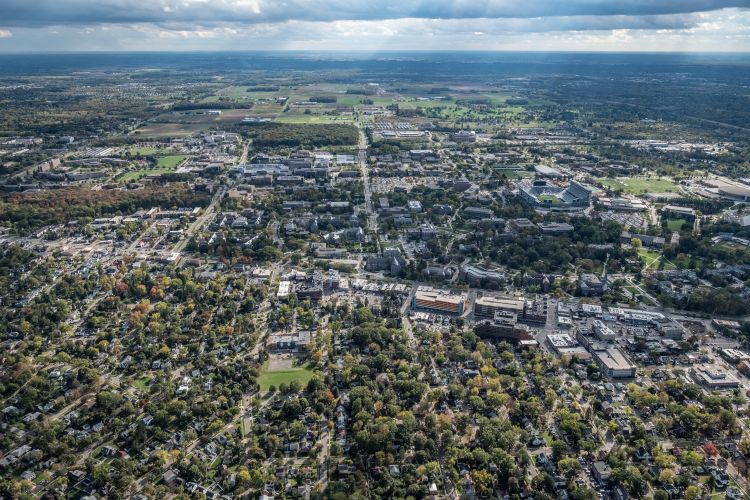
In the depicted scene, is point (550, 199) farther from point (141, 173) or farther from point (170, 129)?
point (170, 129)

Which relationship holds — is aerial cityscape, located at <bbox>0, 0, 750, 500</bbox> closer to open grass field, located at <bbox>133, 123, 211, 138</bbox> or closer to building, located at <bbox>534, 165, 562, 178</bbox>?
building, located at <bbox>534, 165, 562, 178</bbox>

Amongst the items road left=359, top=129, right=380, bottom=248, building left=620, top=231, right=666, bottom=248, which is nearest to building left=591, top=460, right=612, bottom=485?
road left=359, top=129, right=380, bottom=248

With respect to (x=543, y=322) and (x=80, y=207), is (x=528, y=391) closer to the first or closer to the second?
(x=543, y=322)

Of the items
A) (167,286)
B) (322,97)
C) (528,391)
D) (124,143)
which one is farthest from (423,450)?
(322,97)

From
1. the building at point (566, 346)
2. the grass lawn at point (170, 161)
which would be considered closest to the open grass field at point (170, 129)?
the grass lawn at point (170, 161)

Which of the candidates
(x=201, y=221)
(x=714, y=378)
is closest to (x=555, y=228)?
(x=714, y=378)
